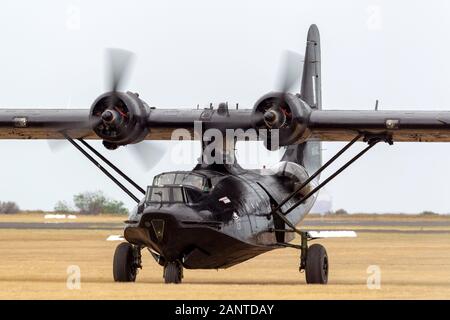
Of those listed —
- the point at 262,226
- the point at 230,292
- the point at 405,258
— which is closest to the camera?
the point at 230,292

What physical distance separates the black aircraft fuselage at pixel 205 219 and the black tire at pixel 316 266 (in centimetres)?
96

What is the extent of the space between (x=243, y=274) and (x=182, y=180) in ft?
19.4

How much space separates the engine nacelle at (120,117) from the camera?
31281 millimetres

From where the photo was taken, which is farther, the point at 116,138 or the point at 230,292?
the point at 116,138

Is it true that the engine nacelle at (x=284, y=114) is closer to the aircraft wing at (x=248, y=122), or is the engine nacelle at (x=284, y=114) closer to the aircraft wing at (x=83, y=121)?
the aircraft wing at (x=248, y=122)

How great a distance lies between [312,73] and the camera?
1521 inches

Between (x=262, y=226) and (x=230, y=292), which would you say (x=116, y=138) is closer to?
(x=262, y=226)

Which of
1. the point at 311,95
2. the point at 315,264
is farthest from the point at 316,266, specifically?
the point at 311,95

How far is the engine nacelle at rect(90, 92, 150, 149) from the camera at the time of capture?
3128 centimetres

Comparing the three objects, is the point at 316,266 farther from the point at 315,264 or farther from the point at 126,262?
the point at 126,262
